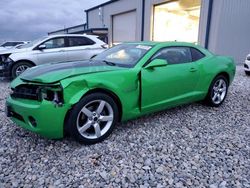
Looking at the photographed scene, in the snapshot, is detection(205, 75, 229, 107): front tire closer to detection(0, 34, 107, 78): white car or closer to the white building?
detection(0, 34, 107, 78): white car

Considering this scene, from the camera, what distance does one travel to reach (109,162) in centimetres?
264

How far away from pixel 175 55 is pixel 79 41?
4782mm

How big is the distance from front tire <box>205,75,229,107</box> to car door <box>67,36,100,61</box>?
4630 millimetres

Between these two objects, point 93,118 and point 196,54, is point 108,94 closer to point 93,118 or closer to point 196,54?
point 93,118

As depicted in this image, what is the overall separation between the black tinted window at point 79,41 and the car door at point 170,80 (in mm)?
4653

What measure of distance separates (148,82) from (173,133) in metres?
0.88

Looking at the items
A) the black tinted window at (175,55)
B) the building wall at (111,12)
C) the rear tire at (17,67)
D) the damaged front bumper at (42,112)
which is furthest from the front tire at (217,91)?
the building wall at (111,12)

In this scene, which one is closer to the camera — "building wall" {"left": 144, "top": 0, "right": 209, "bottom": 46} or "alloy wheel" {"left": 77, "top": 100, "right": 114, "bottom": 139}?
"alloy wheel" {"left": 77, "top": 100, "right": 114, "bottom": 139}

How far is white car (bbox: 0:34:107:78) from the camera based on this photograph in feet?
22.6

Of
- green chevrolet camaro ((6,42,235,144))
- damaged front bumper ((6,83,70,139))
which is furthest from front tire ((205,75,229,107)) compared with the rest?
damaged front bumper ((6,83,70,139))

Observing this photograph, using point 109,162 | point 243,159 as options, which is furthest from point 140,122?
point 243,159

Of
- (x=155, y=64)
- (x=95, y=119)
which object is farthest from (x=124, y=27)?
(x=95, y=119)

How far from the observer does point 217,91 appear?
457 centimetres

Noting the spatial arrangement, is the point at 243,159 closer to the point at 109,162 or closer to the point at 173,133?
the point at 173,133
